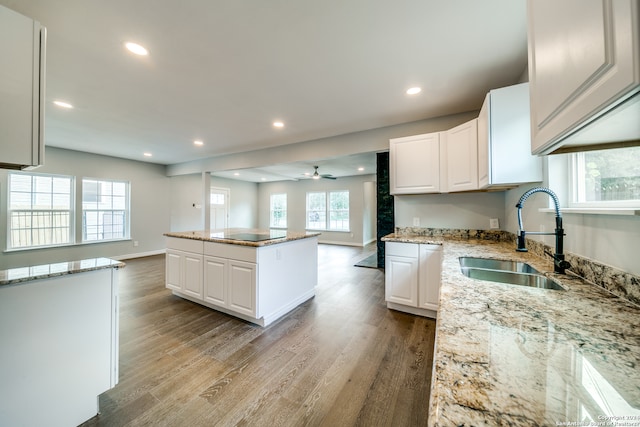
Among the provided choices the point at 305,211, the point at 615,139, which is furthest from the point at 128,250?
the point at 615,139

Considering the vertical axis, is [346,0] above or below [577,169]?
above

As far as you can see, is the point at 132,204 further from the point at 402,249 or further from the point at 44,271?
the point at 402,249

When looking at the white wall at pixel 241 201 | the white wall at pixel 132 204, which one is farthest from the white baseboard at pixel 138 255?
the white wall at pixel 241 201

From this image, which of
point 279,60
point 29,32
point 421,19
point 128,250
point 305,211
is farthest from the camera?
point 305,211

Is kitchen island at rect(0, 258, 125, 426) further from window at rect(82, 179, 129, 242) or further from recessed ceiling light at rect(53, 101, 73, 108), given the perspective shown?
window at rect(82, 179, 129, 242)

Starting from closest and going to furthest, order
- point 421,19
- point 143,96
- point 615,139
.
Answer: point 615,139, point 421,19, point 143,96

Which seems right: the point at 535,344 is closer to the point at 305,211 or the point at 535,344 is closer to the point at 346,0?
the point at 346,0

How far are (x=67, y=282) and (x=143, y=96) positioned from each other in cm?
222

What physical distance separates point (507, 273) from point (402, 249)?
1.16 m

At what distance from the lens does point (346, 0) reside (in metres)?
1.42

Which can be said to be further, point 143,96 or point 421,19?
point 143,96

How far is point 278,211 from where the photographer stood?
361 inches

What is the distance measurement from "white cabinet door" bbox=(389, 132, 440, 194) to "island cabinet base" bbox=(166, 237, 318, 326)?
4.65 feet

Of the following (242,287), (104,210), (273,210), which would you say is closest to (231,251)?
(242,287)
